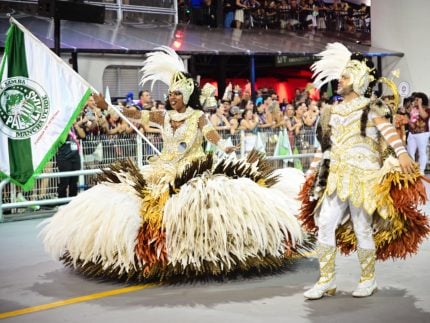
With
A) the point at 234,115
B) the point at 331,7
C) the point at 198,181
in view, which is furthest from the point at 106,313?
the point at 331,7

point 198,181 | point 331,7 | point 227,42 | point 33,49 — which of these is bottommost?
point 198,181

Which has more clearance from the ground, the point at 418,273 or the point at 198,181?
the point at 198,181

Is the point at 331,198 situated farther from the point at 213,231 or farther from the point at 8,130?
the point at 8,130

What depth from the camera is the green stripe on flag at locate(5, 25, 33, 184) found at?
8.75 meters

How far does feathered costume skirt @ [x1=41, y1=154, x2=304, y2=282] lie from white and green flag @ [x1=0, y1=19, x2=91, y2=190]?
291cm

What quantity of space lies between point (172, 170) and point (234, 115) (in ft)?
21.7

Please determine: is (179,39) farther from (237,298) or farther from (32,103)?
(237,298)

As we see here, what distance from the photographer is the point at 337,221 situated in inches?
215

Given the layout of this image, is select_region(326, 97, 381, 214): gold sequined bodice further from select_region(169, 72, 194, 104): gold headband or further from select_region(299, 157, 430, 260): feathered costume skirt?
select_region(169, 72, 194, 104): gold headband

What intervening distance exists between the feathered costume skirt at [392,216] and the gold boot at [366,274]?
16 cm

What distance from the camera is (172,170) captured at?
641 cm

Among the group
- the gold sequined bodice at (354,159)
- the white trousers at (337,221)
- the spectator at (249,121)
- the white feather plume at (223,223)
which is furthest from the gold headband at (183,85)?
the spectator at (249,121)

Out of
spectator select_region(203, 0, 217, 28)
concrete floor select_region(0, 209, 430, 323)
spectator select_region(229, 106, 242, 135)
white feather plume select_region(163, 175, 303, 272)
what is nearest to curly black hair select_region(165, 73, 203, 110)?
white feather plume select_region(163, 175, 303, 272)

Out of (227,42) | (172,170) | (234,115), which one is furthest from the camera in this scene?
(227,42)
